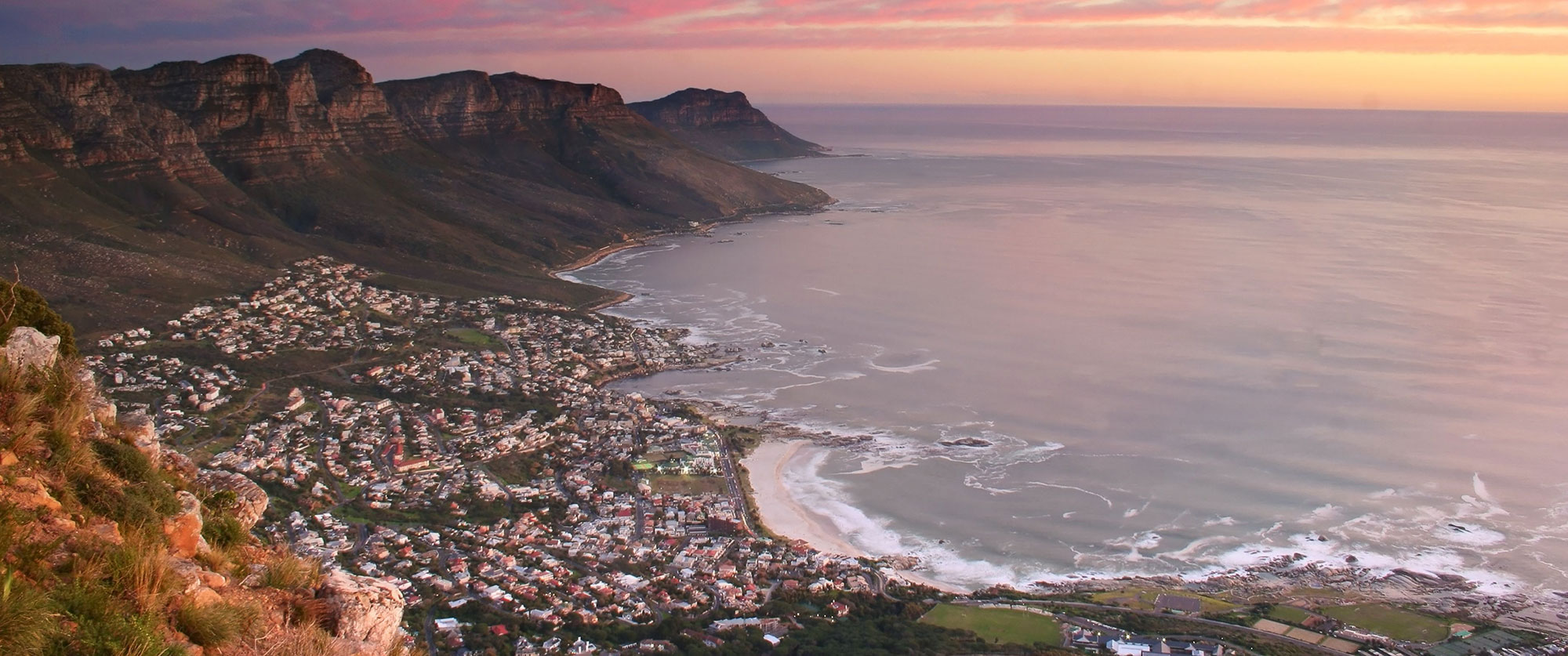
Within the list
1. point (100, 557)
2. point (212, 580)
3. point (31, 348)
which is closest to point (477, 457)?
point (31, 348)

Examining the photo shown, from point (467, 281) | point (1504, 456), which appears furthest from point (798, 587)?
point (467, 281)

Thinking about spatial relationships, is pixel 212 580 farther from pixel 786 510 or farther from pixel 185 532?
pixel 786 510

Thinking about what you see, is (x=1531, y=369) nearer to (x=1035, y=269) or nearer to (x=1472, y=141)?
(x=1035, y=269)

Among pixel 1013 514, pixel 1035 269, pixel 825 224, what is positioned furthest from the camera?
pixel 825 224

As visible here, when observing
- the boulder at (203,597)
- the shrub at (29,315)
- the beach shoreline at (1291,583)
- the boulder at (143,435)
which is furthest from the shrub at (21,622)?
the beach shoreline at (1291,583)

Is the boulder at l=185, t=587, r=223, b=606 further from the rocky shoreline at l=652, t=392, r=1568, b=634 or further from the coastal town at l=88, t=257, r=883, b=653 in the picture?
the rocky shoreline at l=652, t=392, r=1568, b=634

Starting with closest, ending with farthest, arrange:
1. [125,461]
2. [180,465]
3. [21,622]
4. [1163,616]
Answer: [21,622]
[125,461]
[180,465]
[1163,616]

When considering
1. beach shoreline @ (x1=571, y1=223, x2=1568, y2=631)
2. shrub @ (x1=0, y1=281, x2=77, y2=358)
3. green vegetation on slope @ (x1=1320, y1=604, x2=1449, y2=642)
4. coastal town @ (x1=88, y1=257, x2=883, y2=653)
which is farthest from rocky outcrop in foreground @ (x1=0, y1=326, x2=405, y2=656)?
green vegetation on slope @ (x1=1320, y1=604, x2=1449, y2=642)
